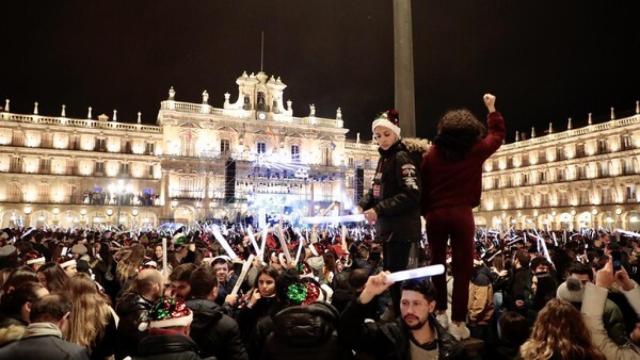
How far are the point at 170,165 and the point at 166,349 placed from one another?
46.5m

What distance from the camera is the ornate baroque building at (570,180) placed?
156 ft

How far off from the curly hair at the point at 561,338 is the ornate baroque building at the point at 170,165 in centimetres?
4182

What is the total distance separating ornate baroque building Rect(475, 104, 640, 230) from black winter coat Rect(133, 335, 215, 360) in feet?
159

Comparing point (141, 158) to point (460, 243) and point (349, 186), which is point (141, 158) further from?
point (460, 243)

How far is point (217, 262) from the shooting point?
664 cm

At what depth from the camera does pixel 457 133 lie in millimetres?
3777

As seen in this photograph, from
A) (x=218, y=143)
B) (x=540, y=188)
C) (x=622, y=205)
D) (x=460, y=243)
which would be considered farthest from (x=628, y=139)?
(x=460, y=243)

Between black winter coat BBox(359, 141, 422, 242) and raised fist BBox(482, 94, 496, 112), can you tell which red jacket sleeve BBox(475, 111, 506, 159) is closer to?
raised fist BBox(482, 94, 496, 112)

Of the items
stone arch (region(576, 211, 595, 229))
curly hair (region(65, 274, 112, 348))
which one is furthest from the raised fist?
stone arch (region(576, 211, 595, 229))

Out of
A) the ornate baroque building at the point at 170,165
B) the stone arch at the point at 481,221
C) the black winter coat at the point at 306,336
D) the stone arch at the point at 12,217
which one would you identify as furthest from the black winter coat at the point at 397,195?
the stone arch at the point at 481,221

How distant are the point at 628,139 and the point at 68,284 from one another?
5444cm

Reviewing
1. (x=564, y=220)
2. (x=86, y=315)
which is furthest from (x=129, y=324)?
(x=564, y=220)

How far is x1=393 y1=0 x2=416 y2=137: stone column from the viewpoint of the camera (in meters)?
5.95

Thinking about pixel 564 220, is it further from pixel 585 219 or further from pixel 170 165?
pixel 170 165
